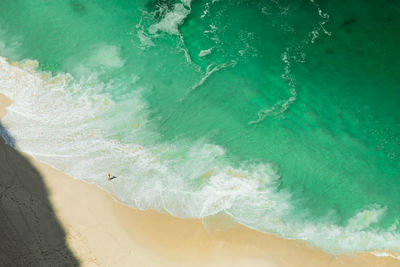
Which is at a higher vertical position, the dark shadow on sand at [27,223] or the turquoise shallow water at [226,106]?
the turquoise shallow water at [226,106]

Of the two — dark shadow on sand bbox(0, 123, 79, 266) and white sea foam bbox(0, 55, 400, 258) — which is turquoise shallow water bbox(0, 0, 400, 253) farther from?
dark shadow on sand bbox(0, 123, 79, 266)

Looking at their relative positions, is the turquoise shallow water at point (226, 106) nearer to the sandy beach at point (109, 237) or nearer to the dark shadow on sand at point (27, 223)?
the sandy beach at point (109, 237)

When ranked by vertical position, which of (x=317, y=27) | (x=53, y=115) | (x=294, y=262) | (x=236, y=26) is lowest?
(x=53, y=115)

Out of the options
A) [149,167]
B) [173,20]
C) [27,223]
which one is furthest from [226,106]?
[27,223]

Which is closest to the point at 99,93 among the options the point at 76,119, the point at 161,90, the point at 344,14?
the point at 76,119

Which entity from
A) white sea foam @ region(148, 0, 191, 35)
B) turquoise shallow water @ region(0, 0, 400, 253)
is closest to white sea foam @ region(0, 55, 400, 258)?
turquoise shallow water @ region(0, 0, 400, 253)

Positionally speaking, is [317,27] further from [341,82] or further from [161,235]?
[161,235]

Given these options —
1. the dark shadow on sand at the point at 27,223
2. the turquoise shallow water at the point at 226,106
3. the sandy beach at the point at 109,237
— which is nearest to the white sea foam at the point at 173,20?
the turquoise shallow water at the point at 226,106

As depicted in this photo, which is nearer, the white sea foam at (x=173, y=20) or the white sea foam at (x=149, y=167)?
the white sea foam at (x=149, y=167)
